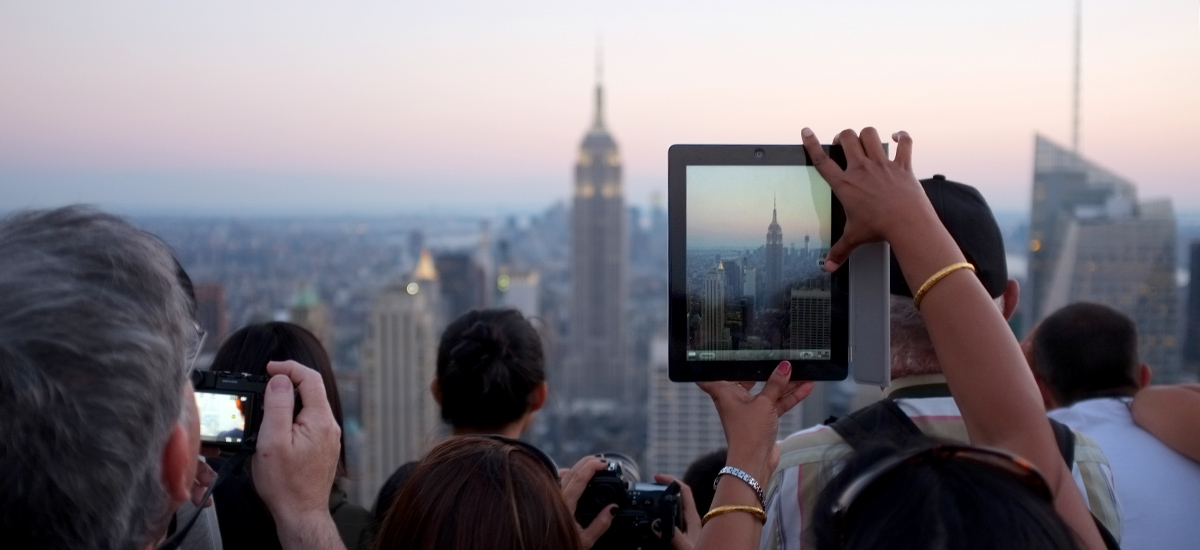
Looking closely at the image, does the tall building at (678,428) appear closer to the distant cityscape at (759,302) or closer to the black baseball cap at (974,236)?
the black baseball cap at (974,236)

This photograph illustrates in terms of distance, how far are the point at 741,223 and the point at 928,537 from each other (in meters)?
0.70

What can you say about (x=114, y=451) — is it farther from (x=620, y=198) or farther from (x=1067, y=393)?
(x=620, y=198)

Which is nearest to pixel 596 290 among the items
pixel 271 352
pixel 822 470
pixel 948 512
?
pixel 271 352

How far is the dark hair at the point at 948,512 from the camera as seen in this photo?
2.97ft

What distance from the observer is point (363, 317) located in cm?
4175

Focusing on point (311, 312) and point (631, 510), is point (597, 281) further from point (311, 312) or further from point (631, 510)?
point (631, 510)

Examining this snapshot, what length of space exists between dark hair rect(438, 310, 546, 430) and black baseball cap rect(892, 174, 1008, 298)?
4.03ft

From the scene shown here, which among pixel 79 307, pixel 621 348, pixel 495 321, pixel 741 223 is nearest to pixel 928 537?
pixel 741 223

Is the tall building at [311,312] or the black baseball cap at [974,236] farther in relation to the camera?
the tall building at [311,312]

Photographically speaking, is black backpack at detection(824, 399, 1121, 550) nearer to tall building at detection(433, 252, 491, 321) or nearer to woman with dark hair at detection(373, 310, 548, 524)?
woman with dark hair at detection(373, 310, 548, 524)

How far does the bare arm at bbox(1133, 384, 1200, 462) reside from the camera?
6.37 ft

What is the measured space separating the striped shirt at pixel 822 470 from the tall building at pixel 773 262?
35 cm

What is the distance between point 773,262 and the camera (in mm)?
1491

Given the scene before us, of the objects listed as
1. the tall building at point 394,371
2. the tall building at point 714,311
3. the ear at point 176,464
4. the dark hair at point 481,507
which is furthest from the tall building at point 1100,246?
the tall building at point 394,371
